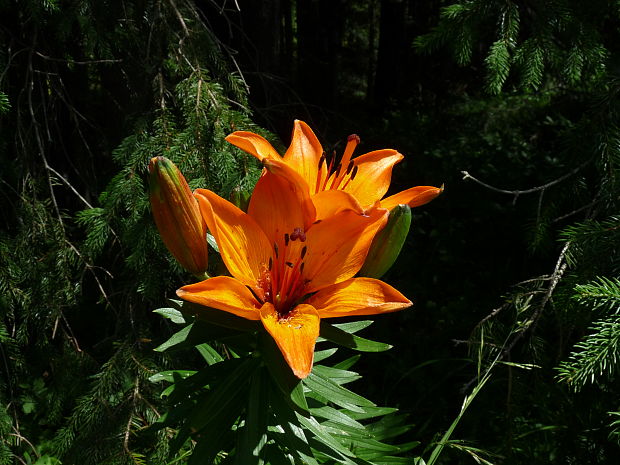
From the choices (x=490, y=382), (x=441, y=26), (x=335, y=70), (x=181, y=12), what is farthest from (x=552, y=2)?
(x=335, y=70)

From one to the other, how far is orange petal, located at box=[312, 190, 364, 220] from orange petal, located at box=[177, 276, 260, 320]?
0.20 metres

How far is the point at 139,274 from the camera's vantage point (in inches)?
77.4

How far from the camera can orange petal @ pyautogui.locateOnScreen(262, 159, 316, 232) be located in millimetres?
951

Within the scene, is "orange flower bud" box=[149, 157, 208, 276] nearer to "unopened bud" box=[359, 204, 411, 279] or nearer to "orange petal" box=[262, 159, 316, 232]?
"orange petal" box=[262, 159, 316, 232]

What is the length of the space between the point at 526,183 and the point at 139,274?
3.05m

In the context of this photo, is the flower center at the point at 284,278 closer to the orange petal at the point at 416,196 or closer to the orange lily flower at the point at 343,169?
the orange lily flower at the point at 343,169

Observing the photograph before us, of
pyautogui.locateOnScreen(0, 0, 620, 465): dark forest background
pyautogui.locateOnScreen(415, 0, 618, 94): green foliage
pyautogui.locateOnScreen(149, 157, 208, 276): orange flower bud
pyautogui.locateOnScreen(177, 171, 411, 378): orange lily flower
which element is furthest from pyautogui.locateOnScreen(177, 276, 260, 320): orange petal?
pyautogui.locateOnScreen(415, 0, 618, 94): green foliage

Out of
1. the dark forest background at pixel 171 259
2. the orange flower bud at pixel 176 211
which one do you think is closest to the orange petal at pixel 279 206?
the orange flower bud at pixel 176 211

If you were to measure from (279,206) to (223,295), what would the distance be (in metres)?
0.21

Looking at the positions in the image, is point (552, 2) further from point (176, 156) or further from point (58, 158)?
point (58, 158)

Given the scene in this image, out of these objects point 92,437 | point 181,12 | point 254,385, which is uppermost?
point 181,12

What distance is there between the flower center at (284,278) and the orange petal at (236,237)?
0.06 feet

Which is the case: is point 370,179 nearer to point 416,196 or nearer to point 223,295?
point 416,196

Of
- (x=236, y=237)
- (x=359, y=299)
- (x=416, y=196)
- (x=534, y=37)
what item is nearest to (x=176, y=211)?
(x=236, y=237)
